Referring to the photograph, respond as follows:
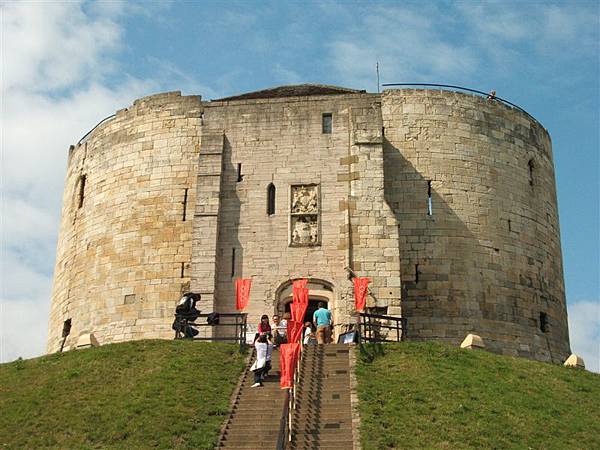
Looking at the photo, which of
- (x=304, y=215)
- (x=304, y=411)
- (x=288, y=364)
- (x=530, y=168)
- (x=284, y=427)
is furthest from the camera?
(x=530, y=168)

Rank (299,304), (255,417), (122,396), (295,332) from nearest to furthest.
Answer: (255,417) → (122,396) → (295,332) → (299,304)

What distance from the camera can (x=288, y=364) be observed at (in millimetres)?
17234

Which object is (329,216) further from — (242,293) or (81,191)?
(81,191)

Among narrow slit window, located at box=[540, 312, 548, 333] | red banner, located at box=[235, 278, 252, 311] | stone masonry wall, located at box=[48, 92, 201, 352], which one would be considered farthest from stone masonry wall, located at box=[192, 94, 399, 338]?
narrow slit window, located at box=[540, 312, 548, 333]

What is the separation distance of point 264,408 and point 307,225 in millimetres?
9168

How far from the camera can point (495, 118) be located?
2802cm

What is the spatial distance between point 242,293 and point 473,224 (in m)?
7.04

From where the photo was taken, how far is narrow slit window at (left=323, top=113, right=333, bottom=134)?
2656 centimetres

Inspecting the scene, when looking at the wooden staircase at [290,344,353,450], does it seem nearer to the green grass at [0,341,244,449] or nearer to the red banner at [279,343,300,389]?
the red banner at [279,343,300,389]

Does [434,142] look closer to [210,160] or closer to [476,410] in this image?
[210,160]

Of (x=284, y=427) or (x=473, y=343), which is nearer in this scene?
(x=284, y=427)

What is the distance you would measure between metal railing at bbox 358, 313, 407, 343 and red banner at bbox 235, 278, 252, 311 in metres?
3.10

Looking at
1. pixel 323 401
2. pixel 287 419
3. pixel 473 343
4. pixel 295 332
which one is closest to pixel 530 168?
pixel 473 343

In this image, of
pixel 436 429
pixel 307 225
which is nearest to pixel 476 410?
pixel 436 429
